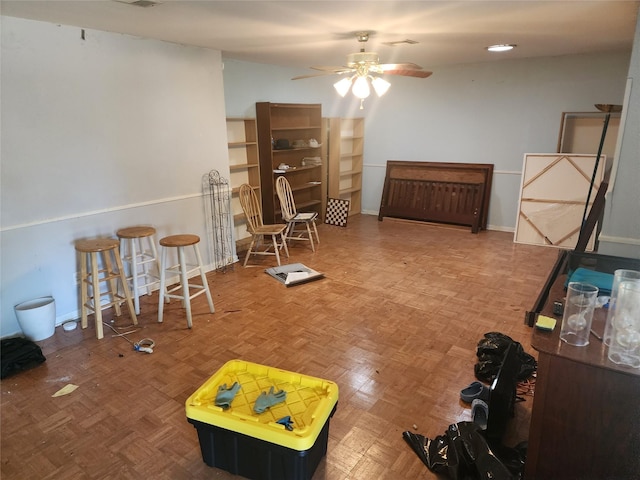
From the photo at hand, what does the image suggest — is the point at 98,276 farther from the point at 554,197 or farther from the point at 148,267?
the point at 554,197

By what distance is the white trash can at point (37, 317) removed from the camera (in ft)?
9.48

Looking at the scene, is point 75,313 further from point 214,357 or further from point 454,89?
point 454,89

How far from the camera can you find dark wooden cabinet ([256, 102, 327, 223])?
17.2ft

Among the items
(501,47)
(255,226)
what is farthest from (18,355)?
(501,47)

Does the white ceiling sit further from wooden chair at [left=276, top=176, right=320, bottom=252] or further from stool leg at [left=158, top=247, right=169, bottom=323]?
stool leg at [left=158, top=247, right=169, bottom=323]

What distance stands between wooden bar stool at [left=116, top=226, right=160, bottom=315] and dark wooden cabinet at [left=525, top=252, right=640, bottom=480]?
297 centimetres

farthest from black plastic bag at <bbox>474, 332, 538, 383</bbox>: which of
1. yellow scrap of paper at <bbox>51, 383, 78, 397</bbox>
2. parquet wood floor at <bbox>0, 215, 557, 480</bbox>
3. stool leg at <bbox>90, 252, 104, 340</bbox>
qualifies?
stool leg at <bbox>90, 252, 104, 340</bbox>

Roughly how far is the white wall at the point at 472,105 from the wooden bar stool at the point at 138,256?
2134 millimetres

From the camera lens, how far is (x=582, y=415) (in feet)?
4.88

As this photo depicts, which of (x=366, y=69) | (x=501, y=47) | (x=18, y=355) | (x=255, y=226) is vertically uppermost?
(x=501, y=47)

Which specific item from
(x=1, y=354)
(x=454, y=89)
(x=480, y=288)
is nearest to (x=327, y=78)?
(x=454, y=89)

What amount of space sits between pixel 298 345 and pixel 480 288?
78.1 inches

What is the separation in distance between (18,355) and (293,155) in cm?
422

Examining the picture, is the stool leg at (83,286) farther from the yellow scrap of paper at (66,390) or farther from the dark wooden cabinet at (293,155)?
the dark wooden cabinet at (293,155)
